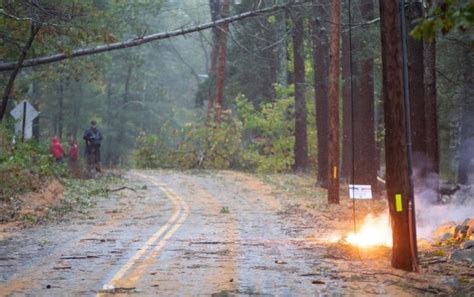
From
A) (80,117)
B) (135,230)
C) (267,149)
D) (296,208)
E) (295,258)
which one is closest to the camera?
(295,258)

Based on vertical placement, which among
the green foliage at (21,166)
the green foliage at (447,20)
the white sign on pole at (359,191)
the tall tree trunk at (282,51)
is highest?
the tall tree trunk at (282,51)

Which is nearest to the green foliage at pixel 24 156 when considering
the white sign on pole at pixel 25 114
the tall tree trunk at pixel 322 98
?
the white sign on pole at pixel 25 114

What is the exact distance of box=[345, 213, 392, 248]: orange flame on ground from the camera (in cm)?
1566

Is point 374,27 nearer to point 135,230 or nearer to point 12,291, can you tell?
point 135,230

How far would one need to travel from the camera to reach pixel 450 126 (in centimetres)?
4141

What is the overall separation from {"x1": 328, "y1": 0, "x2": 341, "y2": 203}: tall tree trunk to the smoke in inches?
143

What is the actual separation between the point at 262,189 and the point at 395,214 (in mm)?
19669

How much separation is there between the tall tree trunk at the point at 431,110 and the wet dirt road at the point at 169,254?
12.2 feet

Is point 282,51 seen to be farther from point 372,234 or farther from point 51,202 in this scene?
point 372,234

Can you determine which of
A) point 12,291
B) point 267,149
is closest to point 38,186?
point 12,291

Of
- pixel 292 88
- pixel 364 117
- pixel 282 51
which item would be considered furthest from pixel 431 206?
pixel 282 51

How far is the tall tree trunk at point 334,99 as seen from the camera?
2333 centimetres

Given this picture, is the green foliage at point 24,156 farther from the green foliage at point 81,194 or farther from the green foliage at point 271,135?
the green foliage at point 271,135

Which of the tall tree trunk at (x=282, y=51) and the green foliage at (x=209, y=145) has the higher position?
the tall tree trunk at (x=282, y=51)
